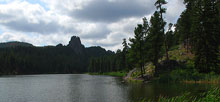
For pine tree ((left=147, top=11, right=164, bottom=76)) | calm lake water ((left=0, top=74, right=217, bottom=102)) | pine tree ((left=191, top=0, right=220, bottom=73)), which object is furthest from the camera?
pine tree ((left=147, top=11, right=164, bottom=76))

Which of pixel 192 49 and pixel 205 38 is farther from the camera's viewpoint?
pixel 192 49

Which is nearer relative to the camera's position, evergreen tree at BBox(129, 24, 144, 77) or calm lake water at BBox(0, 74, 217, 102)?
calm lake water at BBox(0, 74, 217, 102)

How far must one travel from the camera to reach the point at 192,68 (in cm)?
4775

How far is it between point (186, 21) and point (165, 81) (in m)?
28.8

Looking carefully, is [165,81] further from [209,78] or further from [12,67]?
[12,67]

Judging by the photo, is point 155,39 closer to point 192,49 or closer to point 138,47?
point 138,47

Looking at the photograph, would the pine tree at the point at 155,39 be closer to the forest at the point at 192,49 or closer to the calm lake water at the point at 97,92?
the forest at the point at 192,49

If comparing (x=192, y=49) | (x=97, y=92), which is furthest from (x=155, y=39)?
(x=97, y=92)

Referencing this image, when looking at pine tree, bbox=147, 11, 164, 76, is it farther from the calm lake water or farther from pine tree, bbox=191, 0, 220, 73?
the calm lake water

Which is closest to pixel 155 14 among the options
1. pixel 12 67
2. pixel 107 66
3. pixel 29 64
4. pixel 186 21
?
pixel 186 21

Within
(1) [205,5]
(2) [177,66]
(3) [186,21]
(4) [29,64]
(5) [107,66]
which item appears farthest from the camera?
(4) [29,64]

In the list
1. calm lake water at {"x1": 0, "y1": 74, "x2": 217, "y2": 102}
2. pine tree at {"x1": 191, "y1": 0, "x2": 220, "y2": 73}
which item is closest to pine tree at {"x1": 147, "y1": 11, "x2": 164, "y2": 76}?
pine tree at {"x1": 191, "y1": 0, "x2": 220, "y2": 73}

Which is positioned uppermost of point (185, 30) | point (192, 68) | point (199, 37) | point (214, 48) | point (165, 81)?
point (185, 30)

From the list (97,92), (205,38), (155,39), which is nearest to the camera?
(97,92)
